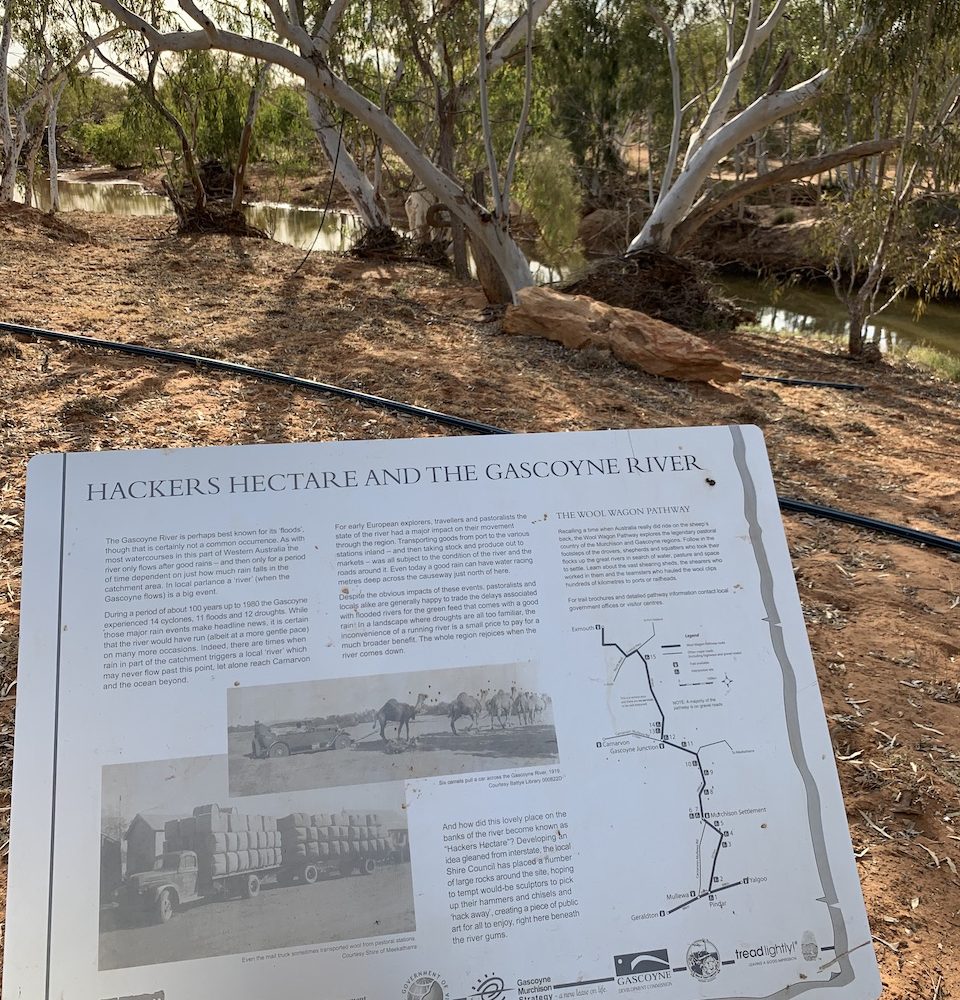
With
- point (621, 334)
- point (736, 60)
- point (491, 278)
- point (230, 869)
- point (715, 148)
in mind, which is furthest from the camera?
point (715, 148)

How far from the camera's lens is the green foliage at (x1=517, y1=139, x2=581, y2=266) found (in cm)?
1410

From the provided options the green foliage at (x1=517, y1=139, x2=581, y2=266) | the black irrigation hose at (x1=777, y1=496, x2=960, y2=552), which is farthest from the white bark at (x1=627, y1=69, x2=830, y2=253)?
the green foliage at (x1=517, y1=139, x2=581, y2=266)

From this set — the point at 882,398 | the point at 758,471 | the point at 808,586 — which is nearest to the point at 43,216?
the point at 882,398

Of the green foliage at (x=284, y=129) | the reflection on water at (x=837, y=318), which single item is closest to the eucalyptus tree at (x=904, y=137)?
the reflection on water at (x=837, y=318)

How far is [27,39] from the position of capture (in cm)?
1087

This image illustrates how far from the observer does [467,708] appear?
139 cm

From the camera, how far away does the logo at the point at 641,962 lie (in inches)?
52.2

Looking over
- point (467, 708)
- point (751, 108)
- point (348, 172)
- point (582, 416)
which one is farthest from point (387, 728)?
point (348, 172)

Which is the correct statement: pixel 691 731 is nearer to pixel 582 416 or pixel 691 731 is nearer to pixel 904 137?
pixel 582 416

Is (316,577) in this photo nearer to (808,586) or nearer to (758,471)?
(758,471)

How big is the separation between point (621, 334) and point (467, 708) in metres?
4.55

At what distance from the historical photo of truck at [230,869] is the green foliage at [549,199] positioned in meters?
13.1

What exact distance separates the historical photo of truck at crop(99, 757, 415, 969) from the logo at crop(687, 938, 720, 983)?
420mm

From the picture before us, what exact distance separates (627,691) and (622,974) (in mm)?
406
